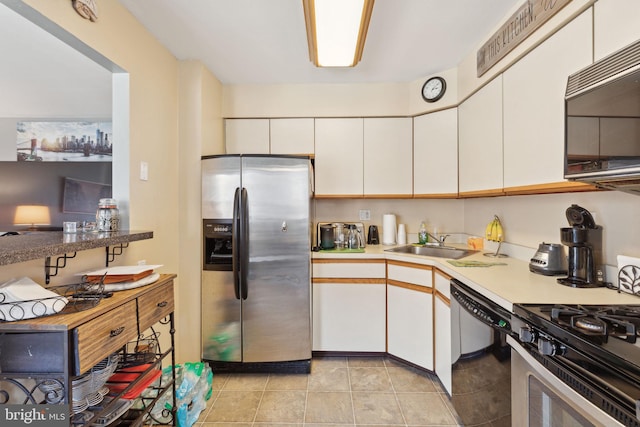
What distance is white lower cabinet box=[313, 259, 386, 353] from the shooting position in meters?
2.31

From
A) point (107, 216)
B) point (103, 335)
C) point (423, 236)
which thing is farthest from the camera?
point (423, 236)

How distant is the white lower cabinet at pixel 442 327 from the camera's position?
70.8 inches

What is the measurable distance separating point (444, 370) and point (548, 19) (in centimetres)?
211

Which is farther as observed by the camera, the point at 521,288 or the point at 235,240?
the point at 235,240

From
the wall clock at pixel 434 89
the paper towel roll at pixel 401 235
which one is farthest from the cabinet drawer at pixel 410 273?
the wall clock at pixel 434 89

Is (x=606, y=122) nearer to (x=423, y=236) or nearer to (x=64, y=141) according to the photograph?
(x=423, y=236)

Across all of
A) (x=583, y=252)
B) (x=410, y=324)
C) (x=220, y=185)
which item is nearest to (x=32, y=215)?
(x=220, y=185)

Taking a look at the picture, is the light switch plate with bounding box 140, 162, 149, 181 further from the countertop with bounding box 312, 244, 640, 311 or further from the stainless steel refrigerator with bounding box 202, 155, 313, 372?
the countertop with bounding box 312, 244, 640, 311

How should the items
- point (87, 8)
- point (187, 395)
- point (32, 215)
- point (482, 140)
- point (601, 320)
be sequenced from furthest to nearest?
1. point (482, 140)
2. point (187, 395)
3. point (32, 215)
4. point (87, 8)
5. point (601, 320)

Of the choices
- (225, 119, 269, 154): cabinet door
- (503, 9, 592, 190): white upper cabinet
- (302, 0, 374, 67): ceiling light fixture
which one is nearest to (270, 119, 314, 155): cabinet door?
(225, 119, 269, 154): cabinet door

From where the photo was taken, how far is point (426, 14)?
66.3 inches

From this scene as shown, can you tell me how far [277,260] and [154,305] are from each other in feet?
2.99

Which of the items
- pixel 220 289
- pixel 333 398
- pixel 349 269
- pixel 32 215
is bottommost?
pixel 333 398

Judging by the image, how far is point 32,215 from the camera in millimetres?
1556
